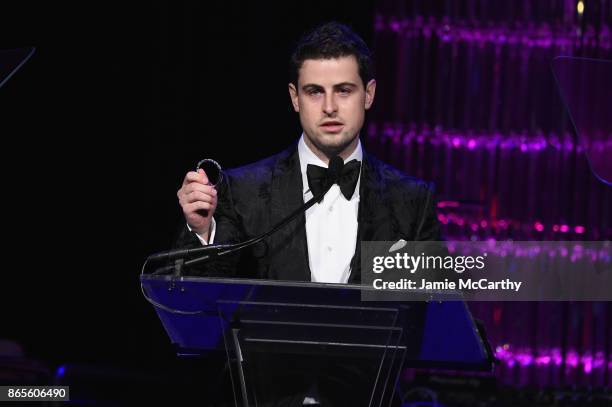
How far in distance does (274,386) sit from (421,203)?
3.46ft

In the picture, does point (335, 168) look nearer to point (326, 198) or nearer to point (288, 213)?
point (288, 213)

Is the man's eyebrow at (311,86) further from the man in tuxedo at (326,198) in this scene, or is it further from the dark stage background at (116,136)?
the dark stage background at (116,136)

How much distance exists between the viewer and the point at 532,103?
4551mm

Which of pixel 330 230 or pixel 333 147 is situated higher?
→ pixel 333 147

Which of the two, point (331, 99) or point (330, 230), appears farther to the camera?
point (330, 230)

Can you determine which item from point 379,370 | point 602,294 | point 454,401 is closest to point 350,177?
point 379,370

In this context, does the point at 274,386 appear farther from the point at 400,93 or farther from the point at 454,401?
the point at 400,93

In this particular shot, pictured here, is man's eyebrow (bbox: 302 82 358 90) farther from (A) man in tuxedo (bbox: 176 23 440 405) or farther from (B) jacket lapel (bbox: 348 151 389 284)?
(B) jacket lapel (bbox: 348 151 389 284)

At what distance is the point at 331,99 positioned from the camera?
229cm

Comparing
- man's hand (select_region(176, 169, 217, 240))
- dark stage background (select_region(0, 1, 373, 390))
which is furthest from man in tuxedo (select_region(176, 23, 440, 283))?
dark stage background (select_region(0, 1, 373, 390))

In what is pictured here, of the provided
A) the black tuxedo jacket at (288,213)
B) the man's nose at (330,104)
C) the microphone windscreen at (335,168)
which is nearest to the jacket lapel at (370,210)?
the black tuxedo jacket at (288,213)

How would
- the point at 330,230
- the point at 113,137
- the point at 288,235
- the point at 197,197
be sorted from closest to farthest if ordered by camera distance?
the point at 197,197
the point at 288,235
the point at 330,230
the point at 113,137

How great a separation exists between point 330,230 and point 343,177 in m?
0.15

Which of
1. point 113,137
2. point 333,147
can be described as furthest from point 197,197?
point 113,137
